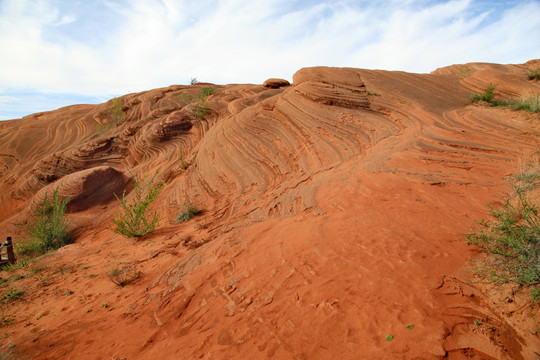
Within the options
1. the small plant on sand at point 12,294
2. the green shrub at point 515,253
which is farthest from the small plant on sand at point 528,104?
the small plant on sand at point 12,294

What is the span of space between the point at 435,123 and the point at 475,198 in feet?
10.7

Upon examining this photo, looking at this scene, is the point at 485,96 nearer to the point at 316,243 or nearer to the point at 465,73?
the point at 465,73

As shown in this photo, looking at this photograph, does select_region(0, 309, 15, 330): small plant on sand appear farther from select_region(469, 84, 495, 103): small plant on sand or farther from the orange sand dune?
select_region(469, 84, 495, 103): small plant on sand

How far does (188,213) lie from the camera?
6.32 meters

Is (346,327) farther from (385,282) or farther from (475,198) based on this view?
(475,198)

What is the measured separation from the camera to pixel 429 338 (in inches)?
69.9

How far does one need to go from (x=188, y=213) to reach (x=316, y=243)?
4141 mm

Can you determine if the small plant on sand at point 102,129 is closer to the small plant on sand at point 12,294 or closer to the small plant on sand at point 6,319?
the small plant on sand at point 12,294

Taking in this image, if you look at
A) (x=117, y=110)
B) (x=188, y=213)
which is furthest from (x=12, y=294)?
(x=117, y=110)

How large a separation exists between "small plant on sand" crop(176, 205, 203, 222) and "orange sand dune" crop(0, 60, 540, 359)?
33 centimetres

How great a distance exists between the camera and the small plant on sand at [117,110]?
639 inches

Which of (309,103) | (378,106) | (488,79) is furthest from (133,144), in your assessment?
(488,79)

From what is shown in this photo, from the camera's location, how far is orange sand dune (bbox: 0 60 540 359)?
6.56 ft

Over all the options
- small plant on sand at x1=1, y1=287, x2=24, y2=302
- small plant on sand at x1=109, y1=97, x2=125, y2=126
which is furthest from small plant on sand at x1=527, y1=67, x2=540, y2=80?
small plant on sand at x1=109, y1=97, x2=125, y2=126
